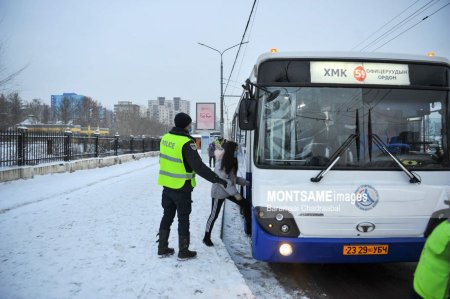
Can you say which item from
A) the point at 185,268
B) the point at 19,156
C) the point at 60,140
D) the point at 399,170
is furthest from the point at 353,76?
the point at 60,140

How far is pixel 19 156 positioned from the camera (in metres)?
11.6

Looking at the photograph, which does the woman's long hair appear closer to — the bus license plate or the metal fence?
the bus license plate

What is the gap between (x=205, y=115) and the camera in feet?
104

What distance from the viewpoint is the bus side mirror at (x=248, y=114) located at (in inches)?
163

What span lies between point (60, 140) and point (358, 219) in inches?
545

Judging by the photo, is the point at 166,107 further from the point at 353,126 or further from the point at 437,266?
the point at 437,266

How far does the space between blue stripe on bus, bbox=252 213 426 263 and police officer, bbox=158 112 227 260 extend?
107 centimetres

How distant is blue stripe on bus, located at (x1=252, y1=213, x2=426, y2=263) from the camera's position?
12.4ft

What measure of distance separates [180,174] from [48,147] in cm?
1110

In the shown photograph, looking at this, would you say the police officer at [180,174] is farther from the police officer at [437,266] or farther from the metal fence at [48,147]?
the metal fence at [48,147]

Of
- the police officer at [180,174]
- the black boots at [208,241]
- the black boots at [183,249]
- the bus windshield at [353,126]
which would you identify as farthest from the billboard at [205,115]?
the bus windshield at [353,126]

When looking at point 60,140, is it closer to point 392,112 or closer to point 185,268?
point 185,268

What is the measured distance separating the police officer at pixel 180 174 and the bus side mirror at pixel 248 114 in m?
0.76

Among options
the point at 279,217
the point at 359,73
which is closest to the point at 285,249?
the point at 279,217
